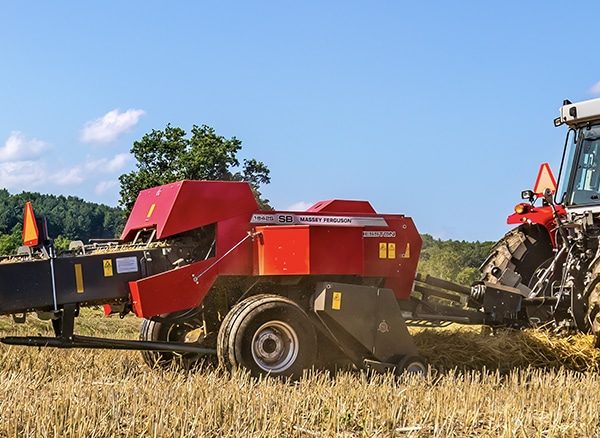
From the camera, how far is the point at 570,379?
20.3ft

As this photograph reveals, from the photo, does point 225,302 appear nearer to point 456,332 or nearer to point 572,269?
point 456,332

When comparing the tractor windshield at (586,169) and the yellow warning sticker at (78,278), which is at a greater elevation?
the tractor windshield at (586,169)

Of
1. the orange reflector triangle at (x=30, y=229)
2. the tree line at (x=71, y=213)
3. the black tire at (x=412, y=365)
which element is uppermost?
the tree line at (x=71, y=213)

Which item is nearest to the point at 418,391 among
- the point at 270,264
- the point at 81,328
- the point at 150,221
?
the point at 270,264

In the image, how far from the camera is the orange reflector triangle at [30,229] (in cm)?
622

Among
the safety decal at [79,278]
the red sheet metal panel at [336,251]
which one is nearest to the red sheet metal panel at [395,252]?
the red sheet metal panel at [336,251]

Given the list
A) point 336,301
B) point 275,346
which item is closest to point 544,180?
point 336,301

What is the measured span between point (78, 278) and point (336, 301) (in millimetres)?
1936

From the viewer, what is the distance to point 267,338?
245 inches

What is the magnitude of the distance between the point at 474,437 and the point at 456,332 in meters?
3.27

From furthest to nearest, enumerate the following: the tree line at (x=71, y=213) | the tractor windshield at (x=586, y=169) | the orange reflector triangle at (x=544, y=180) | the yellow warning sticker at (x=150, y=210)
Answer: the tree line at (x=71, y=213)
the orange reflector triangle at (x=544, y=180)
the tractor windshield at (x=586, y=169)
the yellow warning sticker at (x=150, y=210)

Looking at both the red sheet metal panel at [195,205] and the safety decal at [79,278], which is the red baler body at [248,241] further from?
the safety decal at [79,278]

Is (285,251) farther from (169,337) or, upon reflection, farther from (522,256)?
(522,256)

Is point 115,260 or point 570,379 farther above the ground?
point 115,260
